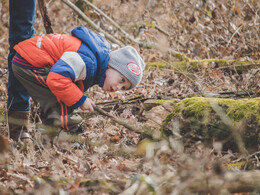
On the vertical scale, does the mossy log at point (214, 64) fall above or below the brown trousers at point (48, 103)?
above

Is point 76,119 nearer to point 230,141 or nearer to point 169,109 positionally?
point 169,109

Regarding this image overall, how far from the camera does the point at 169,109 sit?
3.52 metres

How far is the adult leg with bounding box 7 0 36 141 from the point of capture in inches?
128

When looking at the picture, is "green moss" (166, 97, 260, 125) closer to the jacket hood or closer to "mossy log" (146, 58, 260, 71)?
the jacket hood

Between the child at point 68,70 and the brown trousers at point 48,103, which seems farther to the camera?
the brown trousers at point 48,103

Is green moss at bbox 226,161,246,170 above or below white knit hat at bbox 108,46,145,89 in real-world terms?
below

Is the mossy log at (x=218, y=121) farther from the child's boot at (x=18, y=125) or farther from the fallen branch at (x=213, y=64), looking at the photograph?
the fallen branch at (x=213, y=64)

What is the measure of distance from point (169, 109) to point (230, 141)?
894mm

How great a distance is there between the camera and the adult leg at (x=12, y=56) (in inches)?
128

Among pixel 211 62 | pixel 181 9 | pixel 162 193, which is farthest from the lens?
pixel 181 9

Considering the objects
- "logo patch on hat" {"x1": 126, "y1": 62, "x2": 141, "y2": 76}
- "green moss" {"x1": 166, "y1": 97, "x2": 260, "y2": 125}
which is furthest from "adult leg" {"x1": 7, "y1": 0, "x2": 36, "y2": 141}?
"green moss" {"x1": 166, "y1": 97, "x2": 260, "y2": 125}

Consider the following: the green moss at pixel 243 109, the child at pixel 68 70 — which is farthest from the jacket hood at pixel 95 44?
the green moss at pixel 243 109


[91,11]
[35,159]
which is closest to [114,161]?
[35,159]

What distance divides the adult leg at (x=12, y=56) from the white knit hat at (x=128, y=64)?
999 mm
